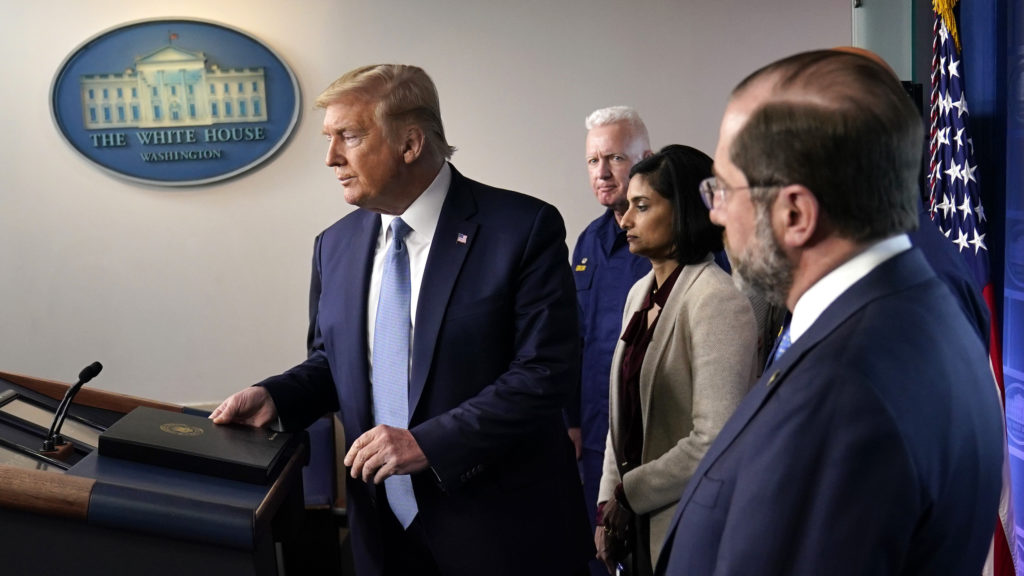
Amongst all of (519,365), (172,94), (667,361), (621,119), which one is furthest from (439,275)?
(172,94)

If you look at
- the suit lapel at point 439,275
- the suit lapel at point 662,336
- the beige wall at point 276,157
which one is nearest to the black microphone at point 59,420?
the suit lapel at point 439,275

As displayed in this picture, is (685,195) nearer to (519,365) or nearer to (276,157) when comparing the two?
(519,365)

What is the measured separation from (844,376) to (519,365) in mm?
933

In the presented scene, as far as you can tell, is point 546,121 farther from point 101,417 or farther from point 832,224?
point 832,224

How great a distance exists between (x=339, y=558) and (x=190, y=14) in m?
2.51

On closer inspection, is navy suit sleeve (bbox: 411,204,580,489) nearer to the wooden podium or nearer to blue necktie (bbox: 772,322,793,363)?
the wooden podium

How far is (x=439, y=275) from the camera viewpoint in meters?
1.71

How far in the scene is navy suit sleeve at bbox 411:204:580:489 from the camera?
157 cm

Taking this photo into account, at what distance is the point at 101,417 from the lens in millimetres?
1833

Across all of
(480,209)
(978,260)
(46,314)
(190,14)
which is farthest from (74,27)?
(978,260)

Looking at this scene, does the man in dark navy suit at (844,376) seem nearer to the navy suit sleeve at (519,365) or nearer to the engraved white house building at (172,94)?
the navy suit sleeve at (519,365)

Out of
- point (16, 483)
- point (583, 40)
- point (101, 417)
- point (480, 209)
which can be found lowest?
point (101, 417)

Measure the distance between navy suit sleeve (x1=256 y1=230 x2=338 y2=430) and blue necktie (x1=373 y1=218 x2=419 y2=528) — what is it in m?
0.15

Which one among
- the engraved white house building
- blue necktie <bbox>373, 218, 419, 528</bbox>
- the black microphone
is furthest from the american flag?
the engraved white house building
